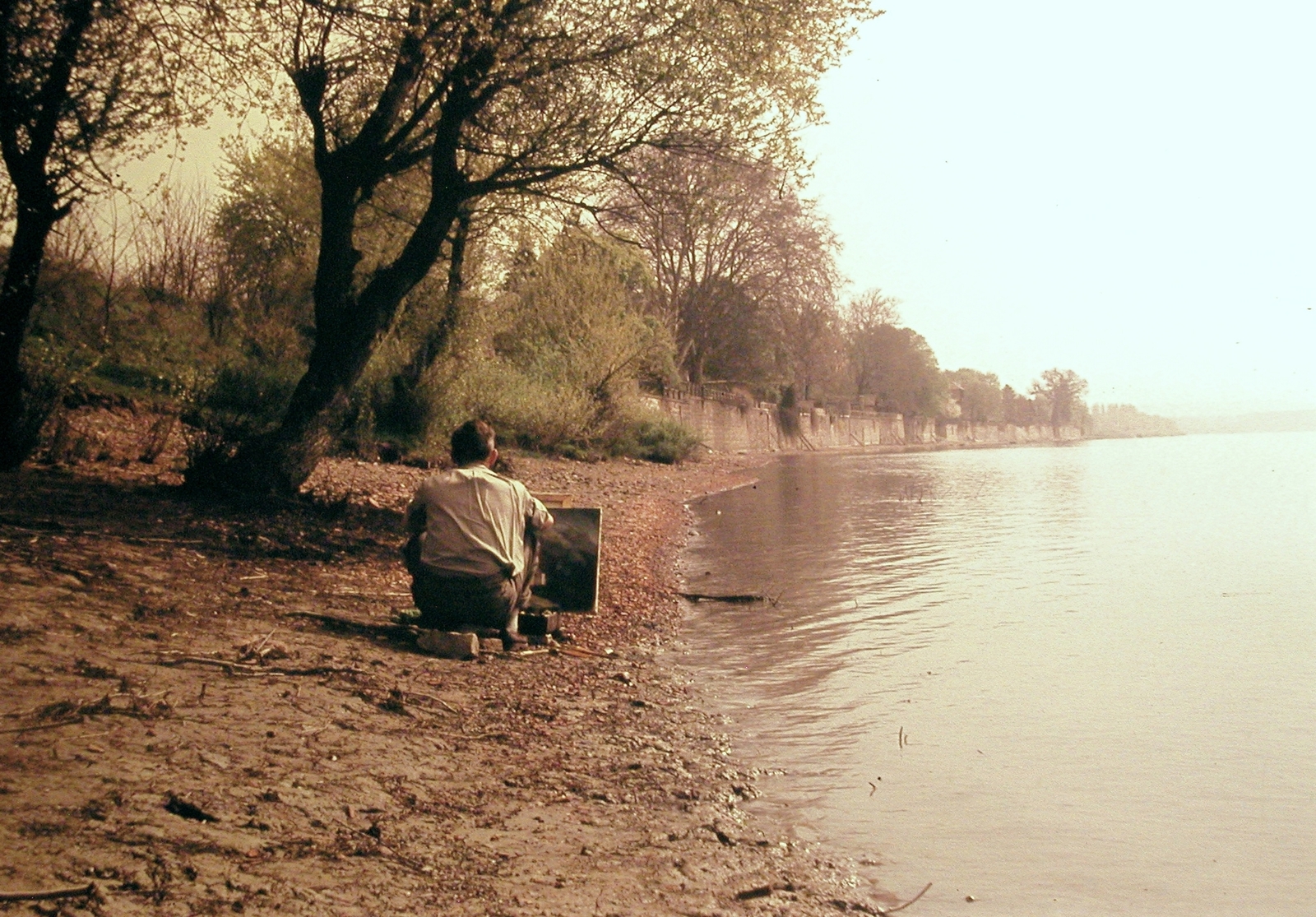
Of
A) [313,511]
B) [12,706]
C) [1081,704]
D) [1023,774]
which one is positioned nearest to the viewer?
[12,706]

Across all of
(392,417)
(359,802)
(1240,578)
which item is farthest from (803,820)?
(392,417)

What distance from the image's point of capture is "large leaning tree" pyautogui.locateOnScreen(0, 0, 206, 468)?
9.09 m

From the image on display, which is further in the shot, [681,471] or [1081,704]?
[681,471]

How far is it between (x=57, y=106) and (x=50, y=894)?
857cm

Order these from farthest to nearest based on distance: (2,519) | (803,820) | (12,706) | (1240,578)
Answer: (1240,578) → (2,519) → (803,820) → (12,706)

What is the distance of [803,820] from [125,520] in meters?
6.48

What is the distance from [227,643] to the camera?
603 cm

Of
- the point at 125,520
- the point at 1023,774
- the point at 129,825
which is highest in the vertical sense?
the point at 125,520

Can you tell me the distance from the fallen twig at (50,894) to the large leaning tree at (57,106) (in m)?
8.16

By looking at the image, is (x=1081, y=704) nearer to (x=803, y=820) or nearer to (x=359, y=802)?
(x=803, y=820)

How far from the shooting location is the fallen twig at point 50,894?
9.45 ft

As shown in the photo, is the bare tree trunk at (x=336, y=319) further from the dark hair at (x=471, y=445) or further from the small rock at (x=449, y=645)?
the small rock at (x=449, y=645)

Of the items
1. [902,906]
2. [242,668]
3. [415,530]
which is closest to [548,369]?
[415,530]

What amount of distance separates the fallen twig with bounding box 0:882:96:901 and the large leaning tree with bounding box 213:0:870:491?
26.8 ft
